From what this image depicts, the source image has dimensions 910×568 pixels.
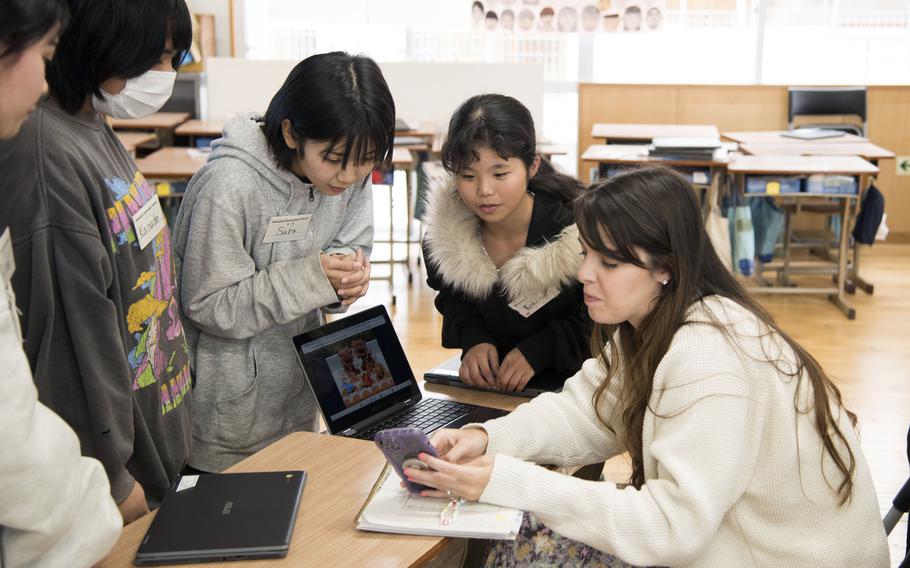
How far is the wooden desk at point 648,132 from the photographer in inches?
270

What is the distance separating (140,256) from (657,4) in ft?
22.5

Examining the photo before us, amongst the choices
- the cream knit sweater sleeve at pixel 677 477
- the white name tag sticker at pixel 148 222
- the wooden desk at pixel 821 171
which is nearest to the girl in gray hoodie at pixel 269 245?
the white name tag sticker at pixel 148 222

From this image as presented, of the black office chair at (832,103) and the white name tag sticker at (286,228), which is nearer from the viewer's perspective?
the white name tag sticker at (286,228)

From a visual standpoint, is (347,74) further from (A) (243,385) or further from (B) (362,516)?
(B) (362,516)

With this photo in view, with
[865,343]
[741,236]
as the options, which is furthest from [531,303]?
[741,236]

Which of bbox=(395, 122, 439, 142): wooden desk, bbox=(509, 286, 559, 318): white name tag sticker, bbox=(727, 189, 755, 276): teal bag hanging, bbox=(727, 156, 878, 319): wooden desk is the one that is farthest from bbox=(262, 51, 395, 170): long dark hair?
bbox=(395, 122, 439, 142): wooden desk

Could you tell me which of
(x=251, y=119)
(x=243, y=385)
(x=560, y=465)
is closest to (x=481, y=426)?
(x=560, y=465)

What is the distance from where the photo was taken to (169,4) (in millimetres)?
1440

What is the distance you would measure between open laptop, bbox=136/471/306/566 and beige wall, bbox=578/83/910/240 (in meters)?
6.40

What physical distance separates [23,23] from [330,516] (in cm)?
80

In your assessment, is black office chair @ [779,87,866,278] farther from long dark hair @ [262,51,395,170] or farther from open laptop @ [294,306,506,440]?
long dark hair @ [262,51,395,170]

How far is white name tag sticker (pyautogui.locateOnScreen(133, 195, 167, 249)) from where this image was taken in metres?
1.53

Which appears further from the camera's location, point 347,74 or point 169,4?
point 347,74

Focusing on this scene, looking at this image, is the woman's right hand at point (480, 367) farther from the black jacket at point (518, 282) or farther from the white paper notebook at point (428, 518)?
the white paper notebook at point (428, 518)
